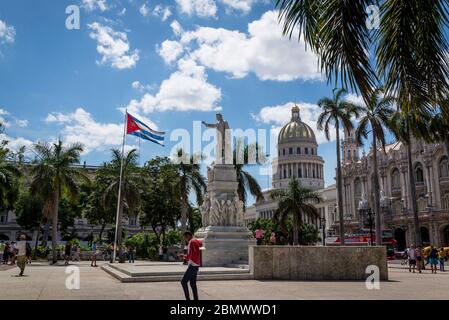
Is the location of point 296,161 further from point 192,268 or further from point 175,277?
point 192,268

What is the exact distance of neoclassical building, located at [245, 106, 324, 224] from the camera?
12694cm

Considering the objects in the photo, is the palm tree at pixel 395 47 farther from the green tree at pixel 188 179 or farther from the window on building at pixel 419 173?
the window on building at pixel 419 173

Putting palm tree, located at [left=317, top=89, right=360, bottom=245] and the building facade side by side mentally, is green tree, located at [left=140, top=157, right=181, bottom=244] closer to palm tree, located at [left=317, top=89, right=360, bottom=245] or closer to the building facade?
palm tree, located at [left=317, top=89, right=360, bottom=245]

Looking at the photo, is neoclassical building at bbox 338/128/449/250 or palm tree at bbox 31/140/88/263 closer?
palm tree at bbox 31/140/88/263

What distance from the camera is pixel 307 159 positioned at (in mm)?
127000

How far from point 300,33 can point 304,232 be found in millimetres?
64591

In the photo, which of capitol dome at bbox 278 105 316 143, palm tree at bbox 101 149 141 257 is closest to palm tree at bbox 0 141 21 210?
palm tree at bbox 101 149 141 257

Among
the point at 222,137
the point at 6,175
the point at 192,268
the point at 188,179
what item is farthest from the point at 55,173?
the point at 192,268

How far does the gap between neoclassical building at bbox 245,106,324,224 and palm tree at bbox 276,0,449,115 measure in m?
118

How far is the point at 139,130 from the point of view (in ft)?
110
